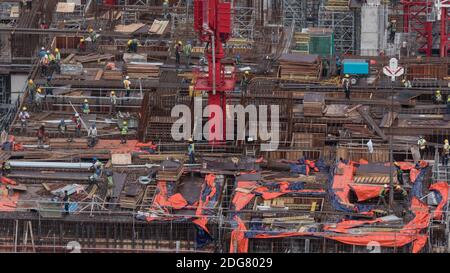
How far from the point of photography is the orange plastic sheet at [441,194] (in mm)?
43188

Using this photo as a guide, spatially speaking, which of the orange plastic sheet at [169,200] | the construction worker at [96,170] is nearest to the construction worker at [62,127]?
the construction worker at [96,170]

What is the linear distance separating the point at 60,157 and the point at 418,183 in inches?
572

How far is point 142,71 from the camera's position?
60438 mm

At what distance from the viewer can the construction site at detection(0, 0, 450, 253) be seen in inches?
1735

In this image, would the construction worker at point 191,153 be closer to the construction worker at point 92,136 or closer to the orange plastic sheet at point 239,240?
the construction worker at point 92,136

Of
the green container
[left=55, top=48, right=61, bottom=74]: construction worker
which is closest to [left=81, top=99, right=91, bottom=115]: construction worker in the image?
[left=55, top=48, right=61, bottom=74]: construction worker

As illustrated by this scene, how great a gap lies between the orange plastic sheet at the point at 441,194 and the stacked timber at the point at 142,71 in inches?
740

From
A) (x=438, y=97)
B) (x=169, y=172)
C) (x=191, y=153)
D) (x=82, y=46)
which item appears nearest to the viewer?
(x=169, y=172)

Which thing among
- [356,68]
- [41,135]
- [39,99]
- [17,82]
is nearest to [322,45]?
[356,68]

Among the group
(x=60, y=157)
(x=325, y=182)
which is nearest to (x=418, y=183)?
(x=325, y=182)

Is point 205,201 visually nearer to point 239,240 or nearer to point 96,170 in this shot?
point 239,240

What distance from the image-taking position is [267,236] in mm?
42531

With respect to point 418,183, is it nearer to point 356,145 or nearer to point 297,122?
point 356,145

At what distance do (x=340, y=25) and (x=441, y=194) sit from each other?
85.5ft
